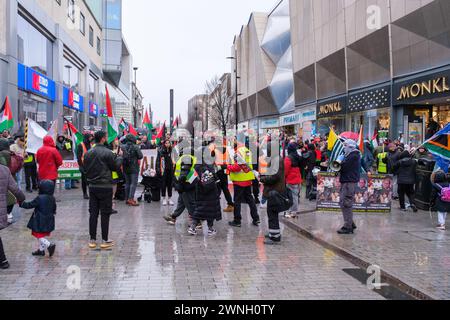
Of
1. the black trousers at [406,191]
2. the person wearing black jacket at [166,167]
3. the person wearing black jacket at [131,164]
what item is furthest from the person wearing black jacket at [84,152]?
the black trousers at [406,191]

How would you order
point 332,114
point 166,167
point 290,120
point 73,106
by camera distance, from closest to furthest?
point 166,167 → point 332,114 → point 73,106 → point 290,120

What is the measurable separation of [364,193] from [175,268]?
20.9ft

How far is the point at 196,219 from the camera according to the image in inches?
340

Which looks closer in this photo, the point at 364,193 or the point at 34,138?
the point at 34,138

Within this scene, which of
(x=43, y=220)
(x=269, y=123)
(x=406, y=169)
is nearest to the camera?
(x=43, y=220)

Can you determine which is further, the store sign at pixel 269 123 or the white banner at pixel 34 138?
the store sign at pixel 269 123

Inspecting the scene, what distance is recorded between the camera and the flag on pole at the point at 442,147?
8.71 m

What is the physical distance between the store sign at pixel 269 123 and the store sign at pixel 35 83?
24067 millimetres

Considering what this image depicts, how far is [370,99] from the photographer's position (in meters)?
23.2

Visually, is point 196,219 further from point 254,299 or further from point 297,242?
point 254,299

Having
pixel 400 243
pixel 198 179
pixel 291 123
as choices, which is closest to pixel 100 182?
pixel 198 179

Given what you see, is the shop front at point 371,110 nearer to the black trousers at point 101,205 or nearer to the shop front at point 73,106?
the black trousers at point 101,205

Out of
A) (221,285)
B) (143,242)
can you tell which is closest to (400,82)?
(143,242)

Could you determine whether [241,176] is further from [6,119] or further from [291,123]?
[291,123]
